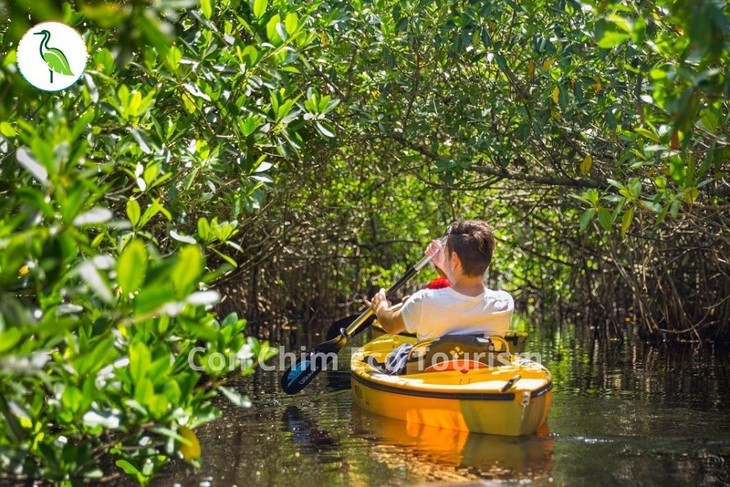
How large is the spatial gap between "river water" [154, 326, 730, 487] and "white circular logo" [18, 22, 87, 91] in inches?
67.8

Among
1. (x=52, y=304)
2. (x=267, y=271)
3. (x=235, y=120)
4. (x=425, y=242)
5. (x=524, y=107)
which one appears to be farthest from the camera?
(x=425, y=242)

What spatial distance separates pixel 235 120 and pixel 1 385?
8.23ft

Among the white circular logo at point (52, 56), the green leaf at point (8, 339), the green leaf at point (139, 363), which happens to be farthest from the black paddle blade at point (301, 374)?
the green leaf at point (8, 339)

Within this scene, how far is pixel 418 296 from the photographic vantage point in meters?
5.74

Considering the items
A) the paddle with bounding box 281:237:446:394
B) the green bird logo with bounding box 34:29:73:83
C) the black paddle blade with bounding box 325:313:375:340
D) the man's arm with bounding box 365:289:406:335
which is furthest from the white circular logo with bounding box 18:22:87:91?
the black paddle blade with bounding box 325:313:375:340

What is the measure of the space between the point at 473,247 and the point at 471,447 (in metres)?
1.05

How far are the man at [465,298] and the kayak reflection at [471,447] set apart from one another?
21.5 inches

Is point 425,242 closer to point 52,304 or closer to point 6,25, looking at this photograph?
point 6,25

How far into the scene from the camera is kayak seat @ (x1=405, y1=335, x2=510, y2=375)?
558 cm

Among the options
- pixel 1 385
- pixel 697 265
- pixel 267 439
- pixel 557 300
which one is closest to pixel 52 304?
pixel 1 385

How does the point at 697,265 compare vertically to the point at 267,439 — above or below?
above

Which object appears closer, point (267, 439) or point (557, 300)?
point (267, 439)

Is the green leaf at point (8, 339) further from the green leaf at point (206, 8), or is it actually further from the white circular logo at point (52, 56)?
the green leaf at point (206, 8)

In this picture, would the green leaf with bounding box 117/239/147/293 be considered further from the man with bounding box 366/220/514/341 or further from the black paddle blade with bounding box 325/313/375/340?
the black paddle blade with bounding box 325/313/375/340
